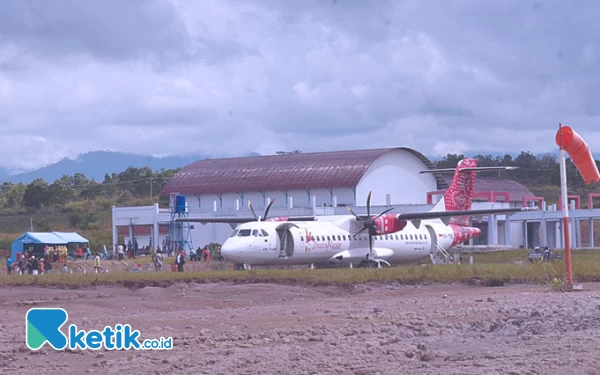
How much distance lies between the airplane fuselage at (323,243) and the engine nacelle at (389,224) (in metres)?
0.68

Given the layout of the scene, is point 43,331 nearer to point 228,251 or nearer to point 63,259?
point 228,251

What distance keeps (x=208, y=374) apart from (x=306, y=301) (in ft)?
32.9

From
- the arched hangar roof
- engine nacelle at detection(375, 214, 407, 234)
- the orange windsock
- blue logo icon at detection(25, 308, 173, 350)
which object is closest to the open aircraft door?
engine nacelle at detection(375, 214, 407, 234)

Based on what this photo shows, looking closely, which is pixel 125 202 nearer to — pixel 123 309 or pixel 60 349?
pixel 123 309

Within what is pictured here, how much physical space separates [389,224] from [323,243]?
11.4 feet

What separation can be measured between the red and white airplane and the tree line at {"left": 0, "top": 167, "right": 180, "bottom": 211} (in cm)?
6325

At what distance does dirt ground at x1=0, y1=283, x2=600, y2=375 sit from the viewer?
11812 mm

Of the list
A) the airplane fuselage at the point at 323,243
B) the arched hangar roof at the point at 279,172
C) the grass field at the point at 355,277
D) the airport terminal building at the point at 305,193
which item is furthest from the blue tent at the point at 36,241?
the grass field at the point at 355,277

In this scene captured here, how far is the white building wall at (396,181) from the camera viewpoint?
66.1m

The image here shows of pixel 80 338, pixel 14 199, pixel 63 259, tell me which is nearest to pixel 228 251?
pixel 80 338

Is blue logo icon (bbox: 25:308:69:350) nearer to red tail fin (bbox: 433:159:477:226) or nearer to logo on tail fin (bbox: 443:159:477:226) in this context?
red tail fin (bbox: 433:159:477:226)

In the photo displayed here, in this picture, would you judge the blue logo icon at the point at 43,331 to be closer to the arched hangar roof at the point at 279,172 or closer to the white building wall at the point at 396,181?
the arched hangar roof at the point at 279,172

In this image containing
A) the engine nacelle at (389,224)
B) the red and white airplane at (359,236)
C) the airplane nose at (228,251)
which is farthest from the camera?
the engine nacelle at (389,224)

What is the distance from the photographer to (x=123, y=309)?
20094 millimetres
